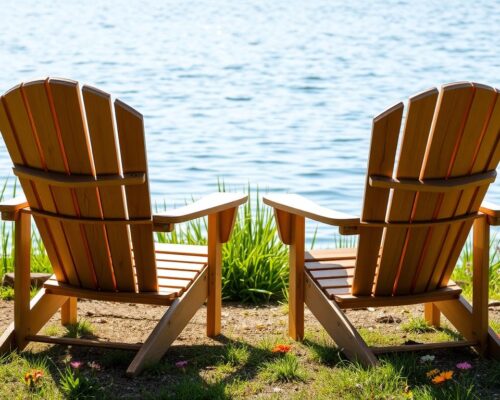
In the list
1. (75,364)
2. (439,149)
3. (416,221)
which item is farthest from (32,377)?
(439,149)

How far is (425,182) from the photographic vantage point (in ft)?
11.6

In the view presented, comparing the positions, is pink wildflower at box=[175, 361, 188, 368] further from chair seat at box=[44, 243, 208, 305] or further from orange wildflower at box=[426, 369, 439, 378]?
orange wildflower at box=[426, 369, 439, 378]

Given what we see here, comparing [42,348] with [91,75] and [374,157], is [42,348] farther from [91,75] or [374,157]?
[91,75]

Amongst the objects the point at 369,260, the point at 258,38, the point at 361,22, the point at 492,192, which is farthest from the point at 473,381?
the point at 361,22

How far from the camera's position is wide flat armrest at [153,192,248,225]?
141 inches

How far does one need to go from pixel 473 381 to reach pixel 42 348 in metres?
1.70

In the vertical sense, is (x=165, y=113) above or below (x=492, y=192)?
below

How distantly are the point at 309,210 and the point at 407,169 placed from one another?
454mm

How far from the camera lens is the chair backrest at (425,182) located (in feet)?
11.3

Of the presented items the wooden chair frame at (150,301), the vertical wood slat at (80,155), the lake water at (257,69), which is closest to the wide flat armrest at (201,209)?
the wooden chair frame at (150,301)

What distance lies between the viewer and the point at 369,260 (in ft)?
12.1

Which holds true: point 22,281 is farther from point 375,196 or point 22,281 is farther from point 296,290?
point 375,196

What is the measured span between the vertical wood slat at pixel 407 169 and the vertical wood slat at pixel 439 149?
24 millimetres

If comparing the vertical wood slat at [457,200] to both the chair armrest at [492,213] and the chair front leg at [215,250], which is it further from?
the chair front leg at [215,250]
